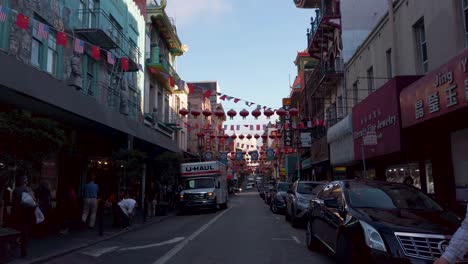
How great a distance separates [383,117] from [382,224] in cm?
958

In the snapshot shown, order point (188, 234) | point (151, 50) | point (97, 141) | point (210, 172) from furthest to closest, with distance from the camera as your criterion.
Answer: point (151, 50) < point (210, 172) < point (97, 141) < point (188, 234)

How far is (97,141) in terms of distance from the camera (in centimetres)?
2338

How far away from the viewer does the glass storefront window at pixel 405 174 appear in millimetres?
15916

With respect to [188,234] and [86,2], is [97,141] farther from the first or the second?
[188,234]

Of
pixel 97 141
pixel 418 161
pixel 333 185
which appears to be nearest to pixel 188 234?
pixel 333 185

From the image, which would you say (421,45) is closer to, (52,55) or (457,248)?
(457,248)

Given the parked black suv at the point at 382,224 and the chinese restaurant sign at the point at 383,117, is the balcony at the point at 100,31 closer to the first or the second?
the chinese restaurant sign at the point at 383,117

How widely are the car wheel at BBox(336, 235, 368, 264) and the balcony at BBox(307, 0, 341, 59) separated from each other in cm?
2177

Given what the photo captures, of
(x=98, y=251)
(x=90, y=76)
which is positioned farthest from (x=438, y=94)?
(x=90, y=76)

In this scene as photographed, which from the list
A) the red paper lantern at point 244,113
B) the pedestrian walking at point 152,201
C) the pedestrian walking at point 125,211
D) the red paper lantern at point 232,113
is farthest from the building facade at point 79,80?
the red paper lantern at point 244,113

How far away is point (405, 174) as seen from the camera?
17609 mm

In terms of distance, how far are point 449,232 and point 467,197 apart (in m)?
6.87

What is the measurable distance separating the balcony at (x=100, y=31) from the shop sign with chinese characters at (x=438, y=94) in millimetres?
12675

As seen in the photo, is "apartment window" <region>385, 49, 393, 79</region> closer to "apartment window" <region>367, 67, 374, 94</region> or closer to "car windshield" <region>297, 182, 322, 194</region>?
"apartment window" <region>367, 67, 374, 94</region>
